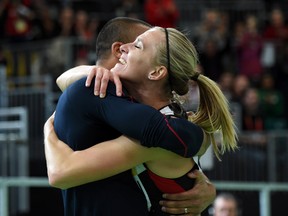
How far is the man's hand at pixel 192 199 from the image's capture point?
3717mm

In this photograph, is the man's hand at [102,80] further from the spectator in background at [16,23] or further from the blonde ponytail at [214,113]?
the spectator in background at [16,23]

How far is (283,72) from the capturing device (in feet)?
45.6

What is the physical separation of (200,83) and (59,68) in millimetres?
8883

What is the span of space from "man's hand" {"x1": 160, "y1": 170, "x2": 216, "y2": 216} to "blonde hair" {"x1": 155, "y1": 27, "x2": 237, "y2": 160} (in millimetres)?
178

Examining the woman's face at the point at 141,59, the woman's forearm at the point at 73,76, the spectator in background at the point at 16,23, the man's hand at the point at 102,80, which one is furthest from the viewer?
the spectator in background at the point at 16,23

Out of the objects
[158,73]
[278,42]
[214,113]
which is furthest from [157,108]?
[278,42]

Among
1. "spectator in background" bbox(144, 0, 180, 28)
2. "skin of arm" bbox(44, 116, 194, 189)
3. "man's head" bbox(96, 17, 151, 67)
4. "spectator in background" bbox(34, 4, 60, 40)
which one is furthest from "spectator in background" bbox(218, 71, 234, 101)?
"skin of arm" bbox(44, 116, 194, 189)

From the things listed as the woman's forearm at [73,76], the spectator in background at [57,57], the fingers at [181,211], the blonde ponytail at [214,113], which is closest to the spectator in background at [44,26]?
the spectator in background at [57,57]

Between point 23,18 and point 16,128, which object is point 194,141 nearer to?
point 16,128

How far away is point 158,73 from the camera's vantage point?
3697mm

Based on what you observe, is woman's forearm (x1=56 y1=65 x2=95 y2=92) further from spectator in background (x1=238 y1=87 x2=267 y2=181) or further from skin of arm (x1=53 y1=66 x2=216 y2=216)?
spectator in background (x1=238 y1=87 x2=267 y2=181)

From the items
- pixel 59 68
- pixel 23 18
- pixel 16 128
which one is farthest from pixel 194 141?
pixel 23 18

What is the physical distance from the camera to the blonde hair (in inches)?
145

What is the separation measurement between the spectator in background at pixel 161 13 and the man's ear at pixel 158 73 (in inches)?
392
